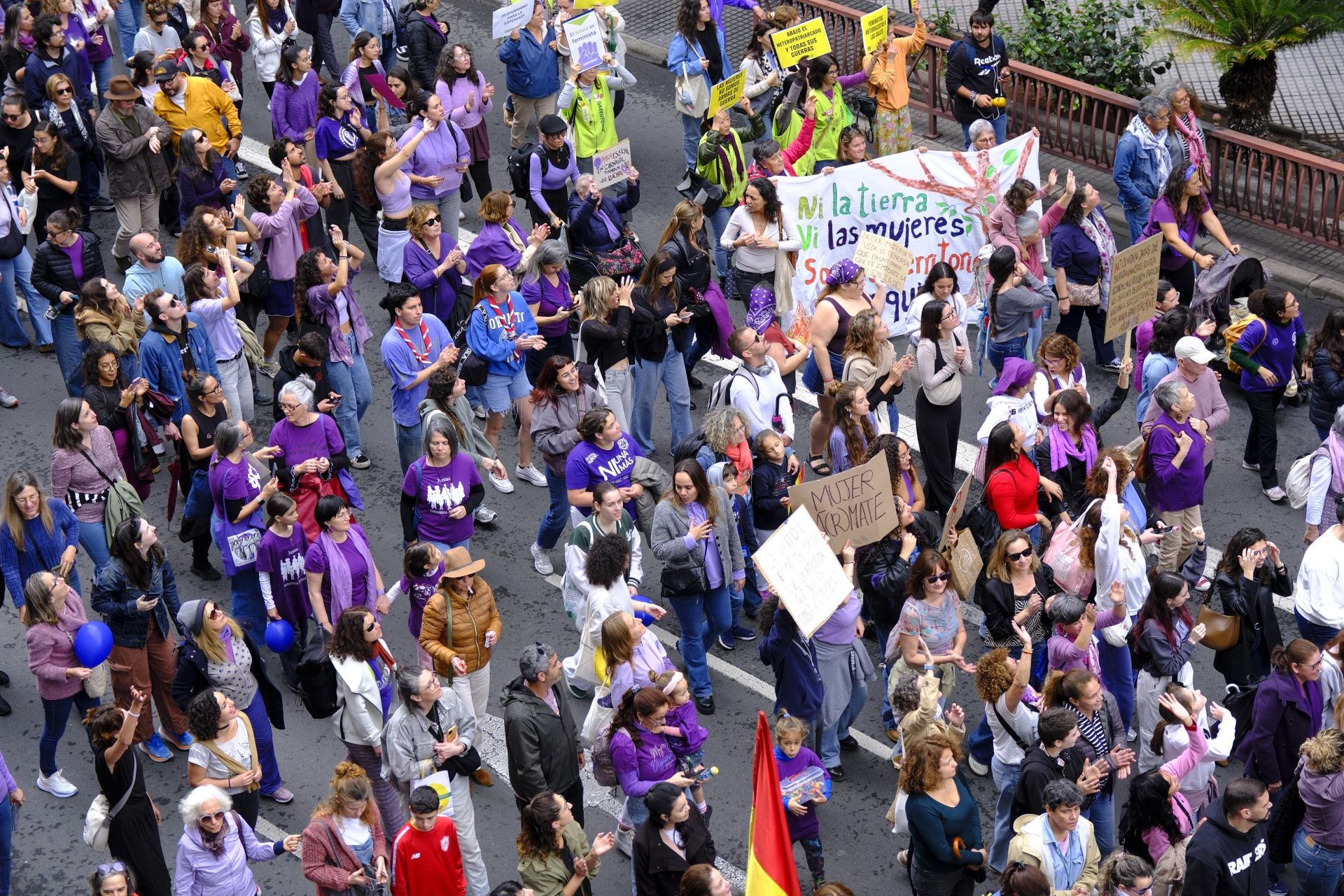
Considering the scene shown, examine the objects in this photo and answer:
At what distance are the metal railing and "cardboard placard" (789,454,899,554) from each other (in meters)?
7.19

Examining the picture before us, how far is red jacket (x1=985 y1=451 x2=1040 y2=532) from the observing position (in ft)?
Result: 38.5

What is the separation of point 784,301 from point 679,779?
5878 millimetres

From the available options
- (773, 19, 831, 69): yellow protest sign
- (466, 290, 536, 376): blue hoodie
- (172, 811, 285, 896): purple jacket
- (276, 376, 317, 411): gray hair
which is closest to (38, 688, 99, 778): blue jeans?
(172, 811, 285, 896): purple jacket

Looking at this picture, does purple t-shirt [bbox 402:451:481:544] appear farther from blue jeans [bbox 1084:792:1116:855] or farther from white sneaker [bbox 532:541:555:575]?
blue jeans [bbox 1084:792:1116:855]

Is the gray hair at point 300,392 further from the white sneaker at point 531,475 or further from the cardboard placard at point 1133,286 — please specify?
the cardboard placard at point 1133,286

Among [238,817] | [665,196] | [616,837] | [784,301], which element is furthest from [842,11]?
[238,817]

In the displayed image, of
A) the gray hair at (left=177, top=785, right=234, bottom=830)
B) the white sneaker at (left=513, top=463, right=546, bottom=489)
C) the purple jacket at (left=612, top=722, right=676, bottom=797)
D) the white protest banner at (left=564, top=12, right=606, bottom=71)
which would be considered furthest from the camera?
the white protest banner at (left=564, top=12, right=606, bottom=71)

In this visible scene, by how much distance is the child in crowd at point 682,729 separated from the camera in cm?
967

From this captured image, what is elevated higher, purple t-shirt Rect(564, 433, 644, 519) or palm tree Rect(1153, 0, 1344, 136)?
palm tree Rect(1153, 0, 1344, 136)

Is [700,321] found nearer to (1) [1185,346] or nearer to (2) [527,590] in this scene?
(2) [527,590]

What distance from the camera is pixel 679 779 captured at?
9453mm

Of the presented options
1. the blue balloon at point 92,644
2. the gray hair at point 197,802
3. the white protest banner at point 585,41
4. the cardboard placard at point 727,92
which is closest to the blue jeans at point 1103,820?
the gray hair at point 197,802

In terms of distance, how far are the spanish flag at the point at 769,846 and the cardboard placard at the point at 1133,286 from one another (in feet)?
21.4

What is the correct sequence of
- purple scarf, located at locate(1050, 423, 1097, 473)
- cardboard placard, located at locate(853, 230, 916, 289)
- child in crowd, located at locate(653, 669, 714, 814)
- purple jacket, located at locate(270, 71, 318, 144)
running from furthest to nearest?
Result: purple jacket, located at locate(270, 71, 318, 144) < cardboard placard, located at locate(853, 230, 916, 289) < purple scarf, located at locate(1050, 423, 1097, 473) < child in crowd, located at locate(653, 669, 714, 814)
